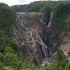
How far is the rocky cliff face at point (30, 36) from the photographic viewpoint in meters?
54.2

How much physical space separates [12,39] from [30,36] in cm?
1233

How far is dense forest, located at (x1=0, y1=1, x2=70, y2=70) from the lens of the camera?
1306 inches

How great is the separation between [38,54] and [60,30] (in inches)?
778

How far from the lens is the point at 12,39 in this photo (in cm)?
5278

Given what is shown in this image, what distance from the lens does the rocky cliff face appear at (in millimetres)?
54213

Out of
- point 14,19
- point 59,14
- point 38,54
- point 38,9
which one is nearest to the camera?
point 38,54

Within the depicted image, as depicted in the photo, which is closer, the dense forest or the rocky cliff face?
the dense forest

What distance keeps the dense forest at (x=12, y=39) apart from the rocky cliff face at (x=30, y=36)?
102 inches

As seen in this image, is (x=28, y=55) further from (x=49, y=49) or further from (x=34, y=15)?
(x=34, y=15)

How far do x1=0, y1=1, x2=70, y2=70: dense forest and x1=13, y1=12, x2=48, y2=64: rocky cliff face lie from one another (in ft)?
8.48

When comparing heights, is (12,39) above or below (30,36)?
above

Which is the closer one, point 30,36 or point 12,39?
point 12,39

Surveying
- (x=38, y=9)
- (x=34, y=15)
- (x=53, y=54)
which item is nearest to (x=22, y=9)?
(x=38, y=9)

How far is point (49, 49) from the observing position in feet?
216
